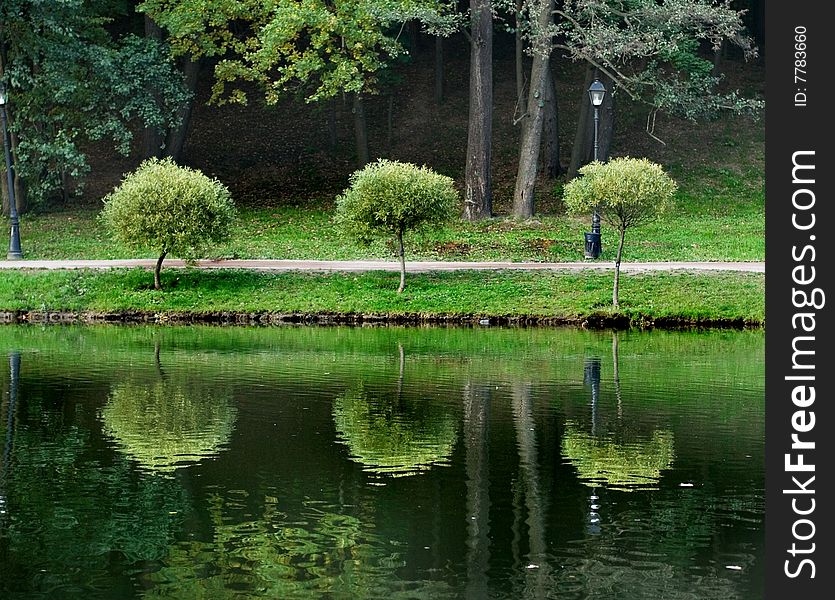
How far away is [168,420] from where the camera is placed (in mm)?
20812

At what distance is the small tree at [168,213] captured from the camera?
34125 millimetres

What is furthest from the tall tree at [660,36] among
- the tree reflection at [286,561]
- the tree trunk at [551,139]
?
the tree reflection at [286,561]

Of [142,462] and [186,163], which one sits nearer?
[142,462]

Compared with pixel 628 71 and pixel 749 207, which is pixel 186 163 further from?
pixel 749 207

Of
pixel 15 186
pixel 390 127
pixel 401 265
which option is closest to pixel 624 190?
pixel 401 265

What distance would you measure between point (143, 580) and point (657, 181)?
21.8 meters

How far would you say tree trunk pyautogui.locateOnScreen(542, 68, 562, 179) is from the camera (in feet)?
157

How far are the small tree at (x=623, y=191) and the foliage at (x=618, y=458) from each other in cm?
1293

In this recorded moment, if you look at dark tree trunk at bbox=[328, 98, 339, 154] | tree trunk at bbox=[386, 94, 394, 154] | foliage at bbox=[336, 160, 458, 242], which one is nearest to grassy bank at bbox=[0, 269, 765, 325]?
foliage at bbox=[336, 160, 458, 242]

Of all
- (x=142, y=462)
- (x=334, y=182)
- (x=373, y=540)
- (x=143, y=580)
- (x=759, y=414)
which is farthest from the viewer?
(x=334, y=182)

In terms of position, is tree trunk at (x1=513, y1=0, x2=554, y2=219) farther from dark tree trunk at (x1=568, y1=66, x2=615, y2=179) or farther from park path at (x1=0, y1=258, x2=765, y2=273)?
park path at (x1=0, y1=258, x2=765, y2=273)

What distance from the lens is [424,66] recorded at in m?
60.7

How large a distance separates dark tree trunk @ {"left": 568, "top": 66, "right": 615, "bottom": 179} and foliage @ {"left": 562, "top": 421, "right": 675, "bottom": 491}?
28447 mm

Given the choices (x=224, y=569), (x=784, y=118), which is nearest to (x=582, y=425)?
(x=784, y=118)
